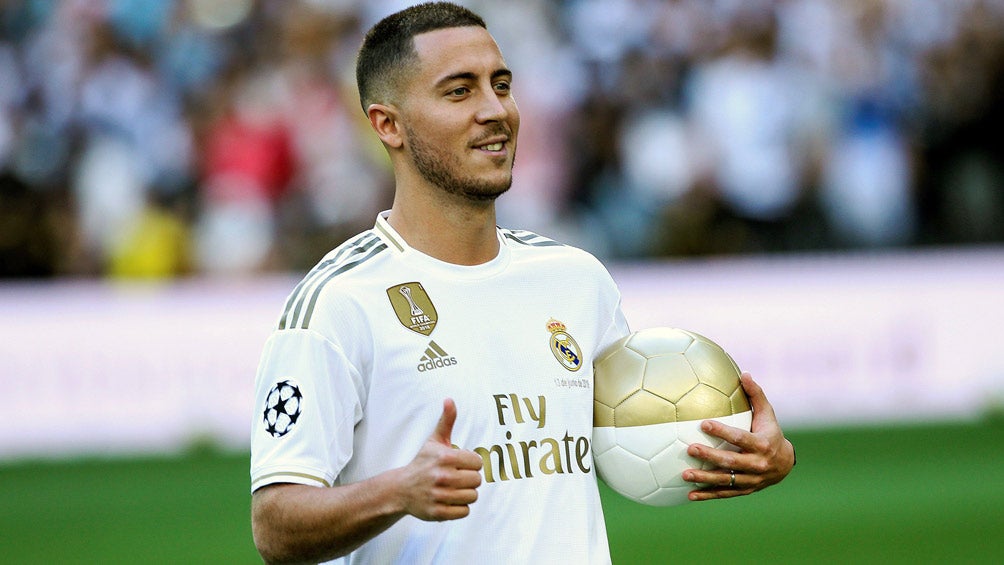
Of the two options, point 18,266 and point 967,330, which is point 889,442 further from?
point 18,266

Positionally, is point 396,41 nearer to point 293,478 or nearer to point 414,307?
point 414,307

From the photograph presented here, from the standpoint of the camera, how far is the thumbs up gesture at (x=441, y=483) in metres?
3.48

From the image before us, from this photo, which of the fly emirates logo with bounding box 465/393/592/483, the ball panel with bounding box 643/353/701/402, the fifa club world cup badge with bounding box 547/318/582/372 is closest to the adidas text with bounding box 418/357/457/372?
the fly emirates logo with bounding box 465/393/592/483

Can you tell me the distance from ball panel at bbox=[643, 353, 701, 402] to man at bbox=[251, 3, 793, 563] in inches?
7.2

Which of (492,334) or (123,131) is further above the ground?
(123,131)

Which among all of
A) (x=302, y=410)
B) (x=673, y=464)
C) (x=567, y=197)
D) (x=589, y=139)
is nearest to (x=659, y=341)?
(x=673, y=464)

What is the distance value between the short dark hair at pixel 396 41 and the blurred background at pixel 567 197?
7478 millimetres

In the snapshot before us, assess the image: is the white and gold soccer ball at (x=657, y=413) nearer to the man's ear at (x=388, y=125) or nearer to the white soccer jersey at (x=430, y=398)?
the white soccer jersey at (x=430, y=398)

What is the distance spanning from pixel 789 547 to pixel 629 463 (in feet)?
17.7

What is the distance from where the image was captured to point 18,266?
1355 cm

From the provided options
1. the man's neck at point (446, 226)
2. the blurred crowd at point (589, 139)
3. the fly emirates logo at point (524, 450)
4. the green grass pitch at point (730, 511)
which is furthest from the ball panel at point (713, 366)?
the blurred crowd at point (589, 139)

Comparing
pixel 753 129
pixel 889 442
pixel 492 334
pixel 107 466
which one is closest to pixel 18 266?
pixel 107 466

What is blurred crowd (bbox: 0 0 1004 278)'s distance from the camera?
1368cm

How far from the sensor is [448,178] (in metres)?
4.31
